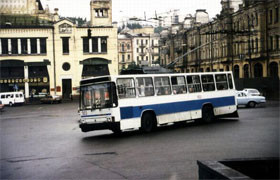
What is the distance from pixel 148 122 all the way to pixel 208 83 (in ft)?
15.7

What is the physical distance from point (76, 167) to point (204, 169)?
193 inches

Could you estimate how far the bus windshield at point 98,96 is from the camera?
46.6 feet

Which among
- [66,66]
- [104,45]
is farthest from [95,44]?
[66,66]

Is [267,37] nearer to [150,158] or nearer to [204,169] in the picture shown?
[150,158]

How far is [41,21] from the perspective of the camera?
192 ft

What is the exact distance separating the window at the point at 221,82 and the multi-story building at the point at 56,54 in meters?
36.6

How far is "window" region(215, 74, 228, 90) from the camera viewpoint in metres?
19.1

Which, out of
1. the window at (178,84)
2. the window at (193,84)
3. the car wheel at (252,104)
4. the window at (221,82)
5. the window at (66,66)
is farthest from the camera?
the window at (66,66)

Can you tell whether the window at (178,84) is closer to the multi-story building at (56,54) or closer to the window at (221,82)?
the window at (221,82)

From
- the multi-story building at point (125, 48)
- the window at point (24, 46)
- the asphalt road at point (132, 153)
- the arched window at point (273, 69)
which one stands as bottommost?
the asphalt road at point (132, 153)

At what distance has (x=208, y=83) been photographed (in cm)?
1867

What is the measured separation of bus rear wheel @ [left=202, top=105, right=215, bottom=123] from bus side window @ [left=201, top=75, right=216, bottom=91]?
0.93 metres

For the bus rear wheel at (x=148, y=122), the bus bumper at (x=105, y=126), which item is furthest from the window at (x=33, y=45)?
the bus bumper at (x=105, y=126)

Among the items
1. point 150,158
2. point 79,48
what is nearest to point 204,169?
point 150,158
